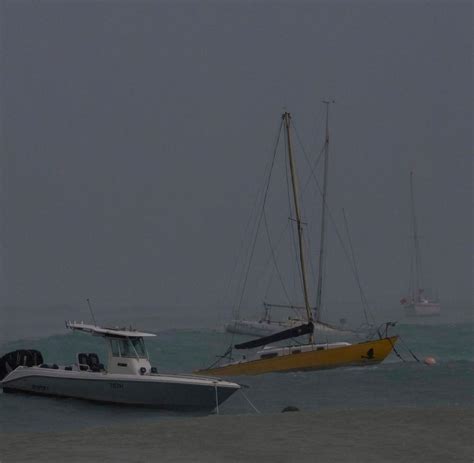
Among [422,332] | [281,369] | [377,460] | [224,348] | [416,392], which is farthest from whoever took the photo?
[422,332]

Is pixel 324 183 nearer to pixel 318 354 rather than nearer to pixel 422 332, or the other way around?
pixel 318 354

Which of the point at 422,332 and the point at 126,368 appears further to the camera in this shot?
the point at 422,332

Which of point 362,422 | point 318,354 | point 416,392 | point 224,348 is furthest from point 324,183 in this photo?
point 362,422

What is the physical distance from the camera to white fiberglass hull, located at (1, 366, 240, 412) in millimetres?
27719

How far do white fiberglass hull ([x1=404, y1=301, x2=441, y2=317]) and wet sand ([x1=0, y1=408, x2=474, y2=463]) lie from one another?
262ft

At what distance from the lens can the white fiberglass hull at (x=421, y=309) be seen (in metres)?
96.4

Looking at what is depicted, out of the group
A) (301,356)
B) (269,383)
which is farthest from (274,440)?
(301,356)

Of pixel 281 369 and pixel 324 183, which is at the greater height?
pixel 324 183

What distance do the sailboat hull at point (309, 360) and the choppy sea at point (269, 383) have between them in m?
0.36

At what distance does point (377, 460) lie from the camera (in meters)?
13.1

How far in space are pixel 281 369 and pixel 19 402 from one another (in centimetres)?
1339

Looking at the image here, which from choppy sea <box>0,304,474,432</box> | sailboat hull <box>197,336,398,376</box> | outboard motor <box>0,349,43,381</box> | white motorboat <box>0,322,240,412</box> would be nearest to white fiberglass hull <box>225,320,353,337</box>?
choppy sea <box>0,304,474,432</box>

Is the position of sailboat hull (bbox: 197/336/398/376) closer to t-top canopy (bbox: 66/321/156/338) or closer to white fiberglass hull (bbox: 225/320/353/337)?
white fiberglass hull (bbox: 225/320/353/337)

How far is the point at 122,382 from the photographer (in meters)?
28.5
